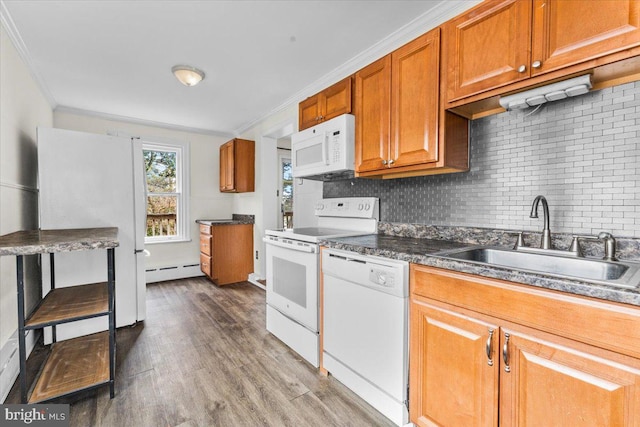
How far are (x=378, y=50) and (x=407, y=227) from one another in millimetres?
1452

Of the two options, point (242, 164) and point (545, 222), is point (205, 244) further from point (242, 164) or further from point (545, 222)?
point (545, 222)

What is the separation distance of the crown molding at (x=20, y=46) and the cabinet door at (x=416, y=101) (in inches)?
100

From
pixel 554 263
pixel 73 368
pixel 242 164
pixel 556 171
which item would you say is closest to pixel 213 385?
pixel 73 368

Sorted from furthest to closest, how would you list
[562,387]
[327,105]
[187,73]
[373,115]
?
1. [187,73]
2. [327,105]
3. [373,115]
4. [562,387]

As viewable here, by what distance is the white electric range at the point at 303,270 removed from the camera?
2.03 meters

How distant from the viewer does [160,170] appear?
15.1ft

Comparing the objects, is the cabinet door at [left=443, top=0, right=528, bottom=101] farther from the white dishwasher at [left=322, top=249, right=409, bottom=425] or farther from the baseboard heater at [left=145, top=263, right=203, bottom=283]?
the baseboard heater at [left=145, top=263, right=203, bottom=283]

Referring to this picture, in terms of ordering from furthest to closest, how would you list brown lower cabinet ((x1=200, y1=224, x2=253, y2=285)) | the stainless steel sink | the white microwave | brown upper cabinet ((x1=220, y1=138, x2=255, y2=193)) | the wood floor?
1. brown upper cabinet ((x1=220, y1=138, x2=255, y2=193))
2. brown lower cabinet ((x1=200, y1=224, x2=253, y2=285))
3. the white microwave
4. the wood floor
5. the stainless steel sink

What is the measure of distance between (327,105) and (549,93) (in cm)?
148

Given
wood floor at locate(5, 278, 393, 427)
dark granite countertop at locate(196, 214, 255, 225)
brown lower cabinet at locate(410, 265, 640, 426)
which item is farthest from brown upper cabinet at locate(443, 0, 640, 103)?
dark granite countertop at locate(196, 214, 255, 225)

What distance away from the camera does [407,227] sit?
212 cm

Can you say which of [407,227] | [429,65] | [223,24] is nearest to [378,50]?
[429,65]

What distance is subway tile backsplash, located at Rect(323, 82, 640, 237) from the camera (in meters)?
1.28

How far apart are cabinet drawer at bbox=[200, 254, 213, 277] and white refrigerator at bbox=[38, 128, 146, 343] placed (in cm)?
139
